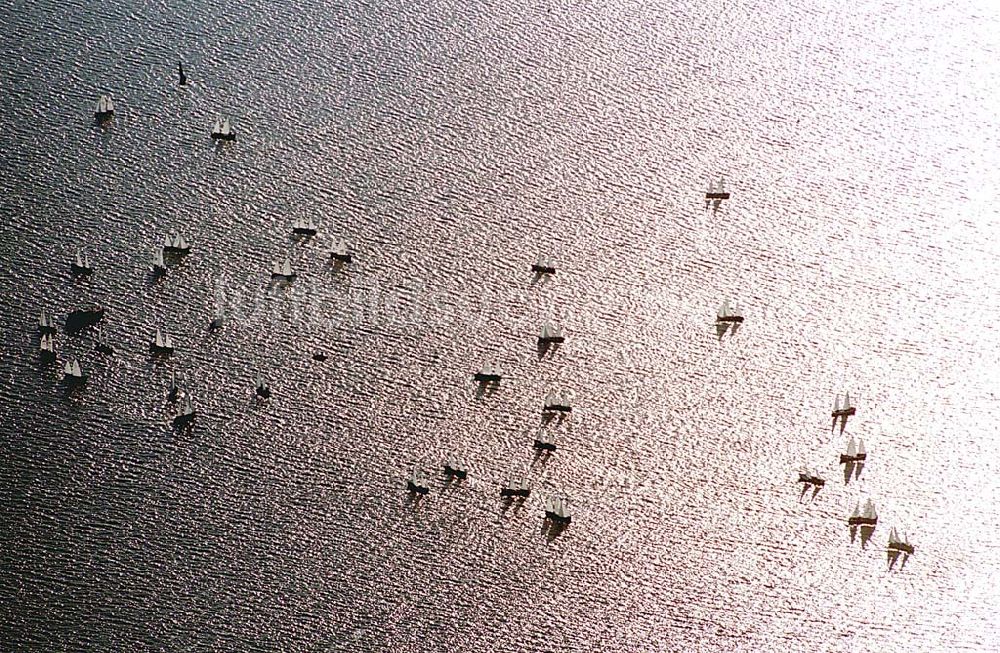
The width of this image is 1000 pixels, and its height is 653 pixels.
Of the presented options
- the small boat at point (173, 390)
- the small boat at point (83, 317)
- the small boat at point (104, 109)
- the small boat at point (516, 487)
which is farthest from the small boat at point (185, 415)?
the small boat at point (104, 109)

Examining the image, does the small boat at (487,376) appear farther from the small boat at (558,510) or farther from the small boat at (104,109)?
the small boat at (104,109)

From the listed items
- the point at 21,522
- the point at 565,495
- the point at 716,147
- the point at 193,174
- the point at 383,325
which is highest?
the point at 716,147

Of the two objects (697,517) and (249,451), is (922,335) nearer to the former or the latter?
(697,517)

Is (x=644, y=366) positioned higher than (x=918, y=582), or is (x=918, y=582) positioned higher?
(x=644, y=366)

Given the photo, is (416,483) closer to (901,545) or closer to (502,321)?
(502,321)

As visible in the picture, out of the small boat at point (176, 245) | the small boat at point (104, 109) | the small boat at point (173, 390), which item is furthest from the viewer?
the small boat at point (104, 109)

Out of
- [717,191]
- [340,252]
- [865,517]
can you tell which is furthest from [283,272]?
[865,517]

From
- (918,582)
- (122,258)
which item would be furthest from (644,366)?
(122,258)
